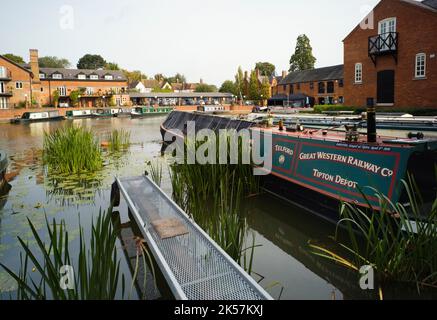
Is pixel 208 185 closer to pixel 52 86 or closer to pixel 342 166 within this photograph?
pixel 342 166

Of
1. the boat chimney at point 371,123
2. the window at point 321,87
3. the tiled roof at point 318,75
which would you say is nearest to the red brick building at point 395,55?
Answer: the boat chimney at point 371,123

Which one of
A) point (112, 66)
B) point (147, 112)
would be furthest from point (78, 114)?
point (112, 66)

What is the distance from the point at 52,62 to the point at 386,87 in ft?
314

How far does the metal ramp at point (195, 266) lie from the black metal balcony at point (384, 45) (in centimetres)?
2159

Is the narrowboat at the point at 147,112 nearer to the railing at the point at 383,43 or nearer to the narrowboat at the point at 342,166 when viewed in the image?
the railing at the point at 383,43

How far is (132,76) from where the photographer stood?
97.9 metres

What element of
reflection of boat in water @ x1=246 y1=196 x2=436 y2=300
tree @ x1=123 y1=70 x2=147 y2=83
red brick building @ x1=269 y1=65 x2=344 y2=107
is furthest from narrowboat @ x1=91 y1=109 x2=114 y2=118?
tree @ x1=123 y1=70 x2=147 y2=83

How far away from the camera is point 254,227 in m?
6.59

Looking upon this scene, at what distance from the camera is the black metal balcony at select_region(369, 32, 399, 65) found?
72.4 ft

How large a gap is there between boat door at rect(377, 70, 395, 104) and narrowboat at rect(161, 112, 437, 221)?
18.2 meters

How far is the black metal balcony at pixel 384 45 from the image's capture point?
2206 cm
